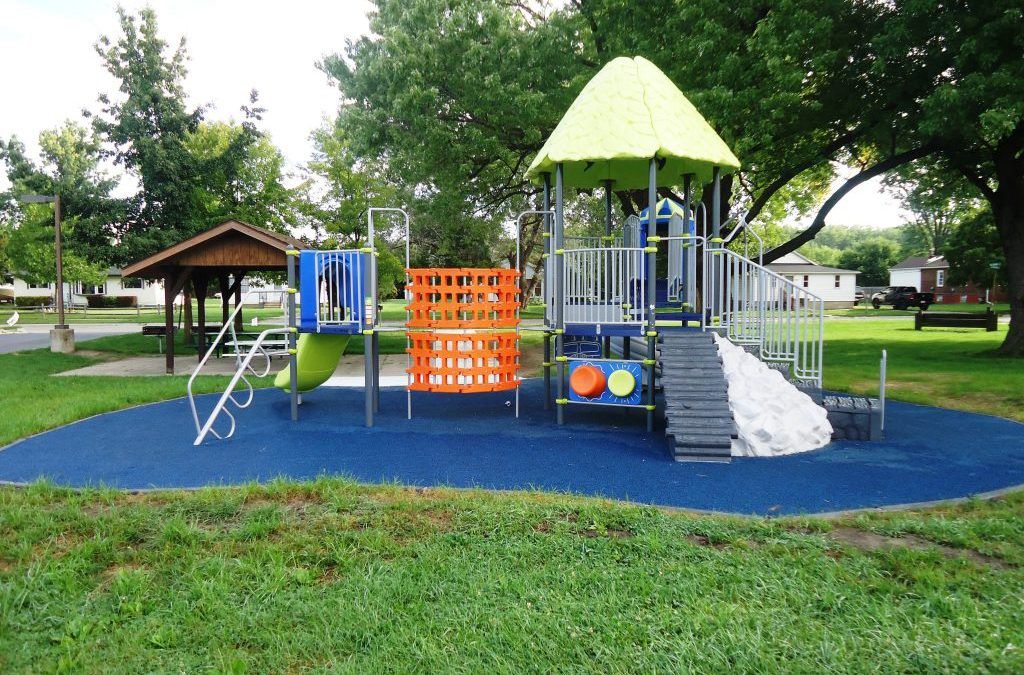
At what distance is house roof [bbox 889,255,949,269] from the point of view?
64.2 m

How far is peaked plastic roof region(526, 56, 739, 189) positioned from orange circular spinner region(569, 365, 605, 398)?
2878mm

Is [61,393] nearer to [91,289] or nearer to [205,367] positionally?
[205,367]

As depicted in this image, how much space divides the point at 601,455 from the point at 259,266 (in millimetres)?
12057

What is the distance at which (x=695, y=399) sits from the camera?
25.8 ft

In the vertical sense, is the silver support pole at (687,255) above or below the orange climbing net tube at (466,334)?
above

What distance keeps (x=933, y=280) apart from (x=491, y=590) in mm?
75334

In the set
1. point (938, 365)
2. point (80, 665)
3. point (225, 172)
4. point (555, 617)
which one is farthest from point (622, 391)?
point (225, 172)

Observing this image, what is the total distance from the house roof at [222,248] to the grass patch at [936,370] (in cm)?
1278

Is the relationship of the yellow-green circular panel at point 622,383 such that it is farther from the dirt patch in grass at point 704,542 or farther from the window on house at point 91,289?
the window on house at point 91,289

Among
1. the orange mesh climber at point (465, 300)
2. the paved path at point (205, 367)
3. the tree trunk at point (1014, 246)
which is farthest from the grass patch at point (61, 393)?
the tree trunk at point (1014, 246)

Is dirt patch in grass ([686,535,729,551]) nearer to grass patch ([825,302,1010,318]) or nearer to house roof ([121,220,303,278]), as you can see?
house roof ([121,220,303,278])

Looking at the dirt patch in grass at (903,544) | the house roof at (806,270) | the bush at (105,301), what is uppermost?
the house roof at (806,270)

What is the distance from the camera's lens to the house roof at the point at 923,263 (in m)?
64.2

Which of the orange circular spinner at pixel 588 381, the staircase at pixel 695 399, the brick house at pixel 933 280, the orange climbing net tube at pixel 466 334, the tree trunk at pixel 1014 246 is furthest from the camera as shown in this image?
the brick house at pixel 933 280
